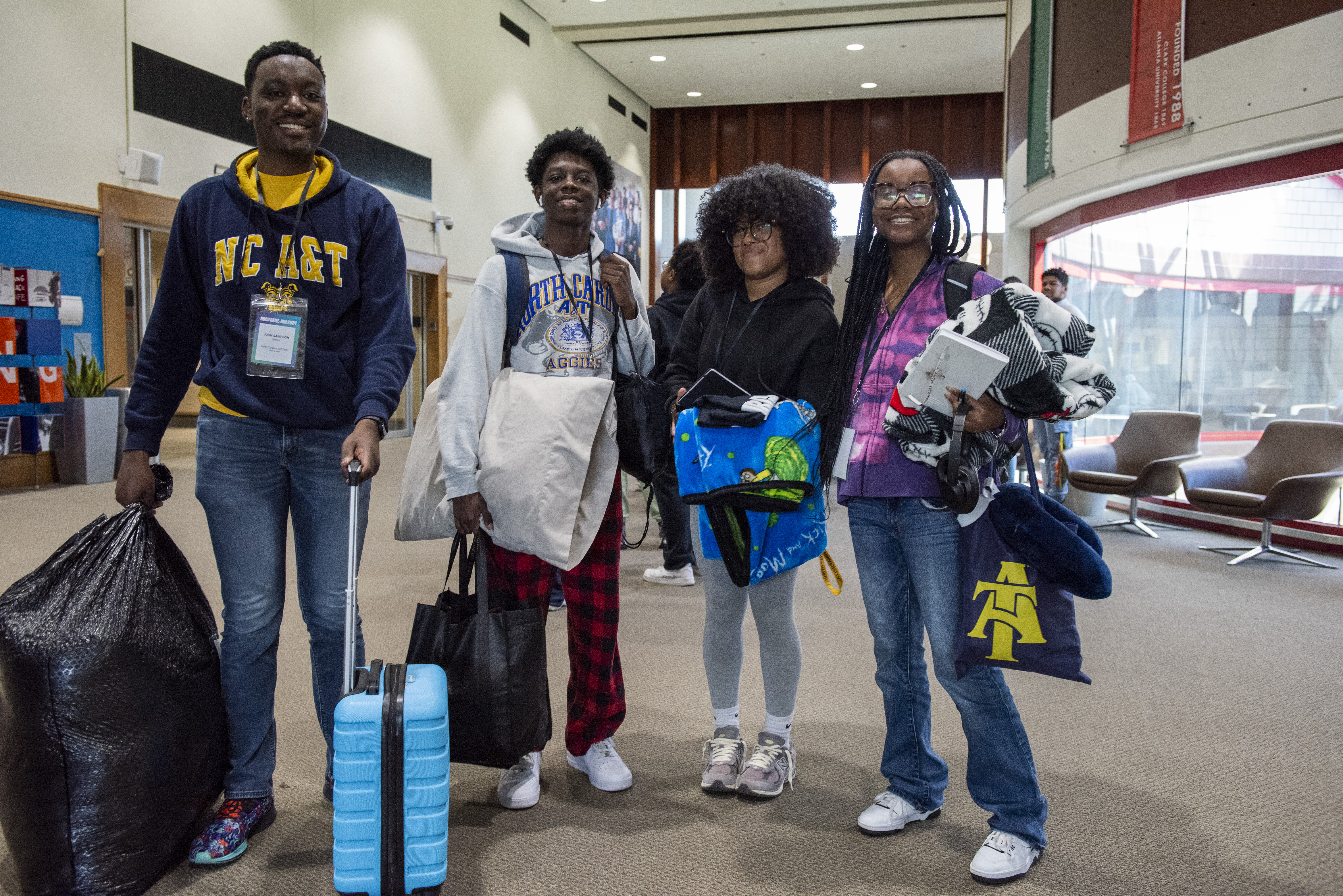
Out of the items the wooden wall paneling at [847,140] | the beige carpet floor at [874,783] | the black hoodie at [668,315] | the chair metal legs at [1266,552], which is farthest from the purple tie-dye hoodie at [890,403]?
the wooden wall paneling at [847,140]

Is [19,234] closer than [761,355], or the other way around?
[761,355]

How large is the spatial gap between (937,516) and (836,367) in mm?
375

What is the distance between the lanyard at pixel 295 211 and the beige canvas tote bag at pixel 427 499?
373mm

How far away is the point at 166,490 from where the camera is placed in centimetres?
190

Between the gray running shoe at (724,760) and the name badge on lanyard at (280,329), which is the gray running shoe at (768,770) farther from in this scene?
the name badge on lanyard at (280,329)

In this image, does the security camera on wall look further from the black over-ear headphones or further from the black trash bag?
the black over-ear headphones

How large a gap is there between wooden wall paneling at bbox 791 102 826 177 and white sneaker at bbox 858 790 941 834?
1534 centimetres

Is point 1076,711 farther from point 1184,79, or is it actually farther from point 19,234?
point 19,234

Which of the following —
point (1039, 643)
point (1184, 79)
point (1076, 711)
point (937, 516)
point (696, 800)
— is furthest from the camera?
point (1184, 79)

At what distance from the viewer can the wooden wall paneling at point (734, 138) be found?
16.5 meters

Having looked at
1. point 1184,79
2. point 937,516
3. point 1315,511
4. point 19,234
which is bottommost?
point 1315,511

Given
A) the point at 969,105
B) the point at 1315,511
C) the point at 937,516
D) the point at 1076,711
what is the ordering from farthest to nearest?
the point at 969,105 → the point at 1315,511 → the point at 1076,711 → the point at 937,516

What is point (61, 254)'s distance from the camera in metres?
6.95

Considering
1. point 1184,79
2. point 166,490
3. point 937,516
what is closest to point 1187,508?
point 1184,79
